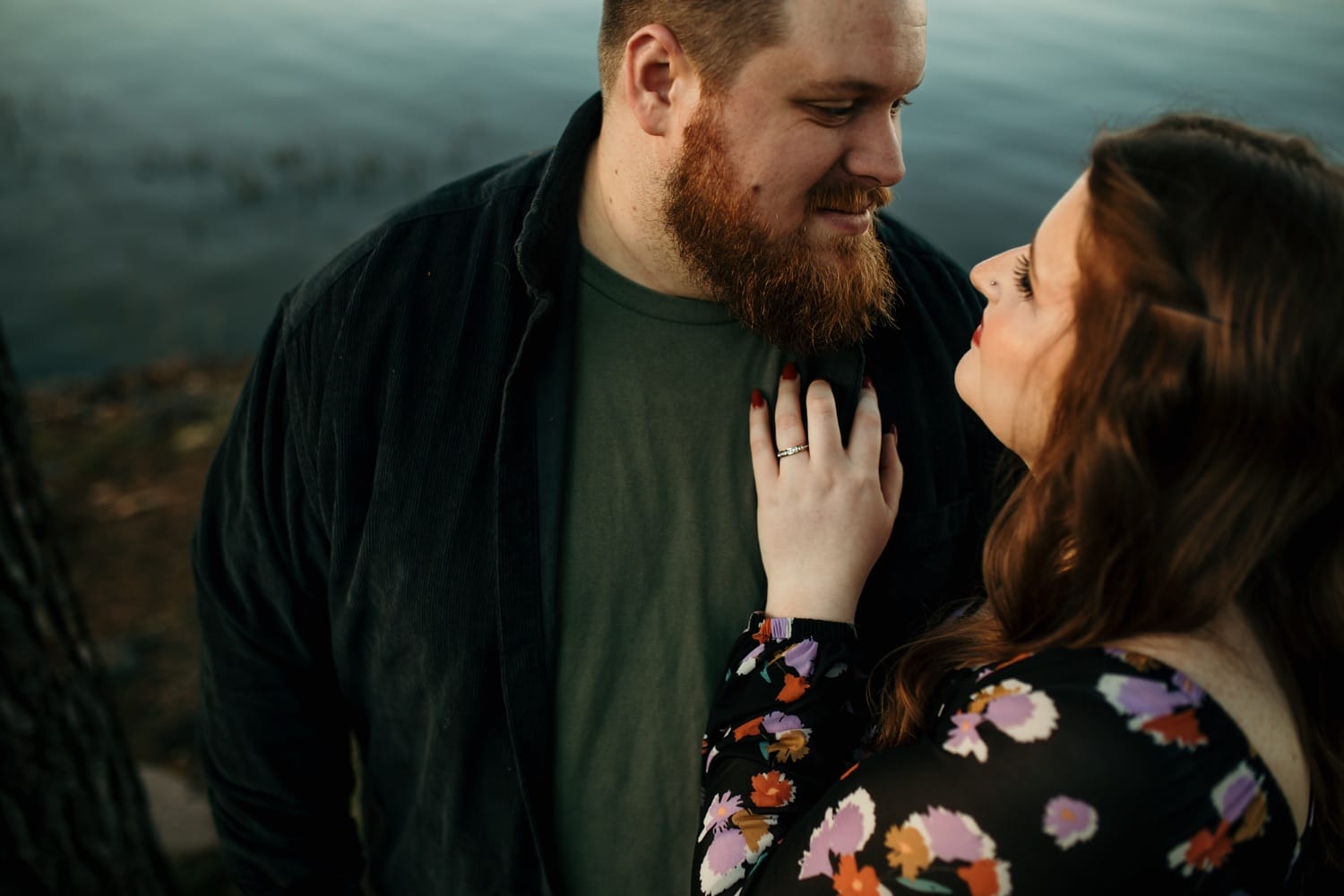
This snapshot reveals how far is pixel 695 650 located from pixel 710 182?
0.85 m

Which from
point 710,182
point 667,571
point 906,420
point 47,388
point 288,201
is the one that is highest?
point 710,182

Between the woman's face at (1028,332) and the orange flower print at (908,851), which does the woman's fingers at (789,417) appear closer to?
the woman's face at (1028,332)

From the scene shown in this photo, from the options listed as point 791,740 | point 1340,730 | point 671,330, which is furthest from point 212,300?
point 1340,730

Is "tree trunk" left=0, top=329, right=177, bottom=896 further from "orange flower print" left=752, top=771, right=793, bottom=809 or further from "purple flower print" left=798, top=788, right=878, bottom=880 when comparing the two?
"purple flower print" left=798, top=788, right=878, bottom=880

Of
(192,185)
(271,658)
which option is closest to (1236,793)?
(271,658)

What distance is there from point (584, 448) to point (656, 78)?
0.70 metres

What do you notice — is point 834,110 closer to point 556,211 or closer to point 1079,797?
point 556,211

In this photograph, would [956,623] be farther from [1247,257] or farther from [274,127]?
[274,127]

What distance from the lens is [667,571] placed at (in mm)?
1621

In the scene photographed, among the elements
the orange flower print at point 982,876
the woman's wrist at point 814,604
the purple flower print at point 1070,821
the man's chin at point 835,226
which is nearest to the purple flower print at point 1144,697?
the purple flower print at point 1070,821

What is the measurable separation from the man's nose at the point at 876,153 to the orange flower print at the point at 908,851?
1107mm

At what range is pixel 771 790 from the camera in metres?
1.37

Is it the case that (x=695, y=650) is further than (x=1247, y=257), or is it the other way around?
(x=695, y=650)

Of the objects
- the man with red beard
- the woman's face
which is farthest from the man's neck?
the woman's face
